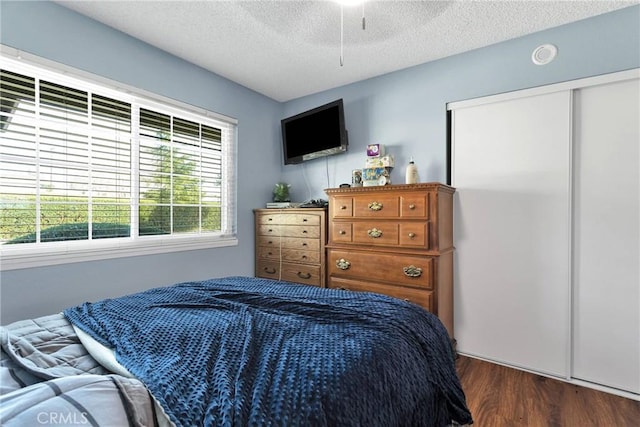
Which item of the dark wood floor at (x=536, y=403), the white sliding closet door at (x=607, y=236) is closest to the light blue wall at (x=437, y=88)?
the white sliding closet door at (x=607, y=236)

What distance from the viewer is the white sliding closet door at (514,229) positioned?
2.19m

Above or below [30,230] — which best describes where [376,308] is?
below

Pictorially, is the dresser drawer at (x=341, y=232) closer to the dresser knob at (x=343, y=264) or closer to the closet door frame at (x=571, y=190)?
the dresser knob at (x=343, y=264)

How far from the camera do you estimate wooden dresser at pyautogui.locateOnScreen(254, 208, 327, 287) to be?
284 cm

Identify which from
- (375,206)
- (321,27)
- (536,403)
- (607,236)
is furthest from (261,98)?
(536,403)

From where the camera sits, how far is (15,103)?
1885mm

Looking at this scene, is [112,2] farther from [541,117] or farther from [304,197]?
[541,117]

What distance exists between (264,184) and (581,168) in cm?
281

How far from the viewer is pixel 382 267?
238 centimetres

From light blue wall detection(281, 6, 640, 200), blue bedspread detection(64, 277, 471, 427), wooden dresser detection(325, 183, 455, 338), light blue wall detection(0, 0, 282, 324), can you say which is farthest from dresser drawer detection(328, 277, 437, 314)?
light blue wall detection(0, 0, 282, 324)

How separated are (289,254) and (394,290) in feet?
3.74

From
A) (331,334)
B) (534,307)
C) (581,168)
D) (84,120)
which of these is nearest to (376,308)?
(331,334)

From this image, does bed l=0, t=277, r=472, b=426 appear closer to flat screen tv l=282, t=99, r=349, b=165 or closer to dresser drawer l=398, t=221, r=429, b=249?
dresser drawer l=398, t=221, r=429, b=249

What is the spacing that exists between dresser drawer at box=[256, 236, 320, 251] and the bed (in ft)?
4.63
